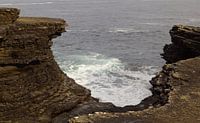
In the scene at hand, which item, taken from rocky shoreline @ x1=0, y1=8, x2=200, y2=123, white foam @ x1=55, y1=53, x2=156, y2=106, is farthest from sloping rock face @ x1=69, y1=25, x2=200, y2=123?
white foam @ x1=55, y1=53, x2=156, y2=106

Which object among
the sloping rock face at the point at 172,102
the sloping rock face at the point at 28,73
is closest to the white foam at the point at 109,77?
the sloping rock face at the point at 28,73

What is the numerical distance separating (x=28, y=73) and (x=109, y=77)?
1445 cm

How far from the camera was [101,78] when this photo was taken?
108 feet

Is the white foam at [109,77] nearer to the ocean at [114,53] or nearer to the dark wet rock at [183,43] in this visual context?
the ocean at [114,53]

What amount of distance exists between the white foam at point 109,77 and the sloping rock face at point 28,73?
7.84 metres

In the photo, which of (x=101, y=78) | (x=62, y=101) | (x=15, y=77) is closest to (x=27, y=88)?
(x=15, y=77)

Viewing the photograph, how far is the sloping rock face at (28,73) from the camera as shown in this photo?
18.6 meters

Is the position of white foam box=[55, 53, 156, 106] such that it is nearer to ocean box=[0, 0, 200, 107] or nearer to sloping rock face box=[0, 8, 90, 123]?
ocean box=[0, 0, 200, 107]

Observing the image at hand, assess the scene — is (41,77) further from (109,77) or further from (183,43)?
(109,77)

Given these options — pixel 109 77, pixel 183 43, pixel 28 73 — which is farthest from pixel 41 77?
pixel 109 77

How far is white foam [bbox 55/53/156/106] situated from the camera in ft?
93.9

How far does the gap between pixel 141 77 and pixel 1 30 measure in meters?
17.7

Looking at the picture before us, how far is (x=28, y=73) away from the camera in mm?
19734

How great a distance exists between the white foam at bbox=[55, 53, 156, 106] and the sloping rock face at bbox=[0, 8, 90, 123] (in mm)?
7838
